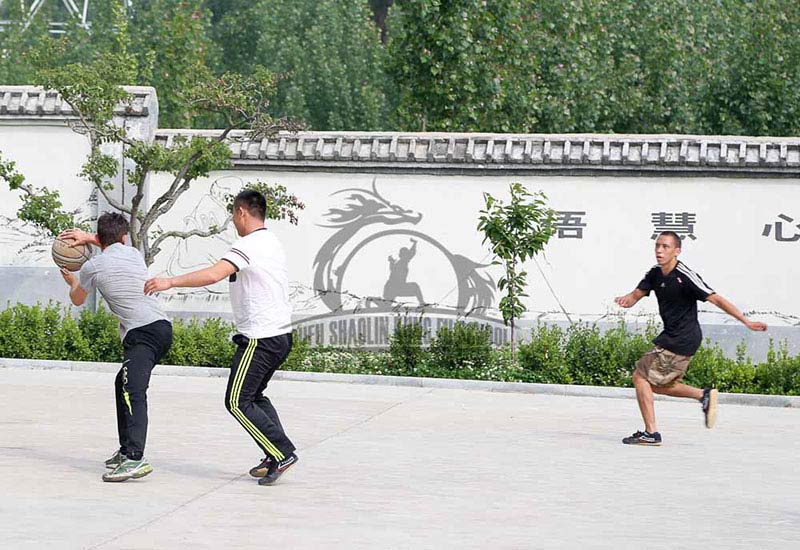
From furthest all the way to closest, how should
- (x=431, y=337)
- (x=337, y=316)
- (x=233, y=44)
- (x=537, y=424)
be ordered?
(x=233, y=44), (x=337, y=316), (x=431, y=337), (x=537, y=424)

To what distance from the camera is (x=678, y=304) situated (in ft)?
38.1

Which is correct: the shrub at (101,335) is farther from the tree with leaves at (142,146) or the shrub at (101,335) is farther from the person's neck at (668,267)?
the person's neck at (668,267)

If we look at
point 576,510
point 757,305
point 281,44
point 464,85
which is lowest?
point 576,510

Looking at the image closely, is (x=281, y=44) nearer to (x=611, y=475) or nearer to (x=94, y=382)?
(x=94, y=382)

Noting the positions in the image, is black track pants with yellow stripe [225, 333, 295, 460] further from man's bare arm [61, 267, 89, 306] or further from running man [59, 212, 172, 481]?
man's bare arm [61, 267, 89, 306]

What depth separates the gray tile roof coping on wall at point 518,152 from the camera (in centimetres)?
1780

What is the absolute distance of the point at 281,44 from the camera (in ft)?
110

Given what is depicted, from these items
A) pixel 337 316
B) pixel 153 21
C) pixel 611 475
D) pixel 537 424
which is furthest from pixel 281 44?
pixel 611 475

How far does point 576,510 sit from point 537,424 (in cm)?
424

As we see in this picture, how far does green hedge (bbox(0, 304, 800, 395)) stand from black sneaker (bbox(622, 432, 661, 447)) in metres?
4.19

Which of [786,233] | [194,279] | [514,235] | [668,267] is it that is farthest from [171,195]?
[194,279]

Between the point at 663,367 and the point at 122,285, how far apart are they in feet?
15.1

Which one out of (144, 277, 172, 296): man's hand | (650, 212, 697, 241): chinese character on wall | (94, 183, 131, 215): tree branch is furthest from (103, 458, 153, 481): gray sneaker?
(650, 212, 697, 241): chinese character on wall

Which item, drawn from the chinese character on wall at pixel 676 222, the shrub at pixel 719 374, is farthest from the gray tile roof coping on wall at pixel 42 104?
the shrub at pixel 719 374
